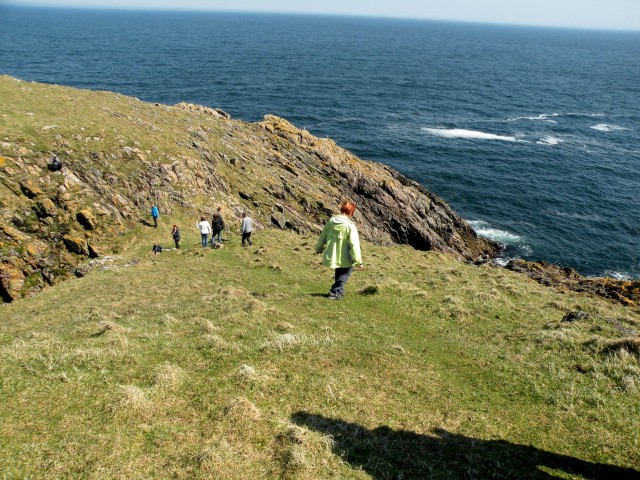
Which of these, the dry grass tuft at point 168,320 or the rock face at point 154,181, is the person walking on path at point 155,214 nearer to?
the rock face at point 154,181

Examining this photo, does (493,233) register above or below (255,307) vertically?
below

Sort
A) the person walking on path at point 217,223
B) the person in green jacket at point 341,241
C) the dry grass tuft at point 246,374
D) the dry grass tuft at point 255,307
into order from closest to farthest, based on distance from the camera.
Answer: the dry grass tuft at point 246,374, the person in green jacket at point 341,241, the dry grass tuft at point 255,307, the person walking on path at point 217,223

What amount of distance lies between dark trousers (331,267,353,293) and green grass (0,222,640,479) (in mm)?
893

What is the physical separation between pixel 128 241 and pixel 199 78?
422 feet

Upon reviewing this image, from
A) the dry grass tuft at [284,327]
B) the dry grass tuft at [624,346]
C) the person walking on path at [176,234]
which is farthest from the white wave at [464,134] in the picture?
the dry grass tuft at [284,327]

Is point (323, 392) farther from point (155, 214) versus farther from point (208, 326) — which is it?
point (155, 214)

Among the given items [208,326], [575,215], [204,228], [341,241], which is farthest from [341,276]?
[575,215]

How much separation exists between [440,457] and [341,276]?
952 centimetres

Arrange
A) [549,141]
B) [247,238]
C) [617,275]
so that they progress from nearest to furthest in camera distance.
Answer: [247,238]
[617,275]
[549,141]

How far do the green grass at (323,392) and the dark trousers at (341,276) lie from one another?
893 millimetres

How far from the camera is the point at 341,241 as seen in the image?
51.6 feet

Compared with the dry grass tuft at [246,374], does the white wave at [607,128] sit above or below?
above

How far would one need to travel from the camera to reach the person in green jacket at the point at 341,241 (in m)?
15.4

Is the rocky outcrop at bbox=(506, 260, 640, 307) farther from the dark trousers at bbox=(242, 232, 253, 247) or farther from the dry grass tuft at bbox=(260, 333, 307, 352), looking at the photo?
the dry grass tuft at bbox=(260, 333, 307, 352)
